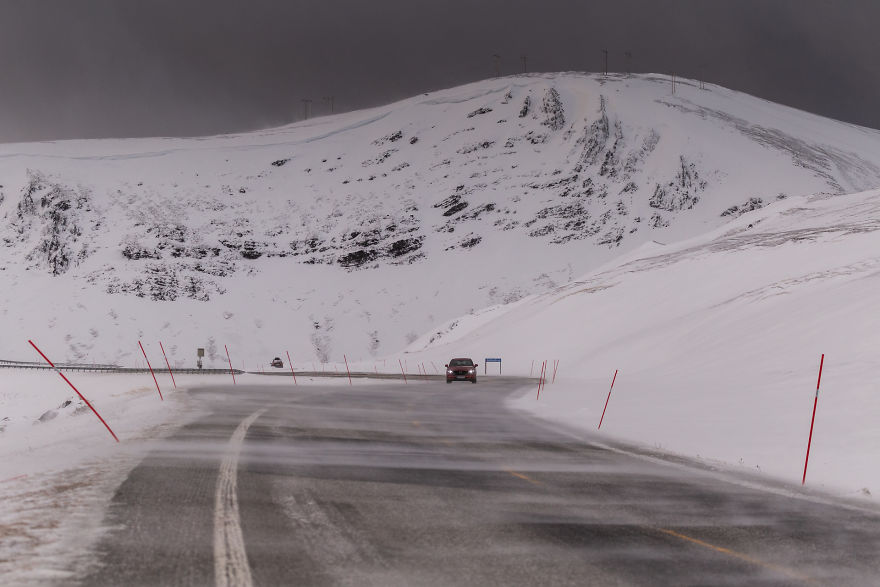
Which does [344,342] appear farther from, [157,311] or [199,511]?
[199,511]

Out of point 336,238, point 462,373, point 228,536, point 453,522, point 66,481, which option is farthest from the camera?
point 336,238

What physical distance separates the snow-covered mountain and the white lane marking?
372 feet

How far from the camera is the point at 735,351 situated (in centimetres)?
2961

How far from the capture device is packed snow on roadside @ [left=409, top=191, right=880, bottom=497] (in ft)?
54.0

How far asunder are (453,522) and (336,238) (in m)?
170

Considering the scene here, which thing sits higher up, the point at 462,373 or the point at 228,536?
the point at 462,373

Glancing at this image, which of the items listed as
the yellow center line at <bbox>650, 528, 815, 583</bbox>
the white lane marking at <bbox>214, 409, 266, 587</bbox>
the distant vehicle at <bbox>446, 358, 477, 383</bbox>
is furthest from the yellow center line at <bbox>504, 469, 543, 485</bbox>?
the distant vehicle at <bbox>446, 358, 477, 383</bbox>

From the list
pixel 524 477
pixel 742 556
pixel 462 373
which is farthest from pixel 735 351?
pixel 742 556

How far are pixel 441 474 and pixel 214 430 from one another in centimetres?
758

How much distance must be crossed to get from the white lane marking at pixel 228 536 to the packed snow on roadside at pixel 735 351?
347 inches

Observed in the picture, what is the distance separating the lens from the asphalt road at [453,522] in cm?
676

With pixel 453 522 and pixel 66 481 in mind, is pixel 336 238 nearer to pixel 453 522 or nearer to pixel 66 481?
pixel 66 481

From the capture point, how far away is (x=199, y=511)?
886cm

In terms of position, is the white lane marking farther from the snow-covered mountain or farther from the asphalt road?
the snow-covered mountain
